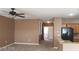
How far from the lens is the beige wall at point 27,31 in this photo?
1098 cm

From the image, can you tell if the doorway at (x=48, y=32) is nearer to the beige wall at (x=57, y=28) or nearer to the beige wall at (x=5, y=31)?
the beige wall at (x=5, y=31)

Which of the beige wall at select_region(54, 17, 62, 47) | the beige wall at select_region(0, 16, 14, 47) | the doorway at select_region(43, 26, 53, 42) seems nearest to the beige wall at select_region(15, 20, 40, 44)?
the beige wall at select_region(0, 16, 14, 47)

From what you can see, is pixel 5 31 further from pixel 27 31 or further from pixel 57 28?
pixel 57 28

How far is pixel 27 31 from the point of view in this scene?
36.5ft

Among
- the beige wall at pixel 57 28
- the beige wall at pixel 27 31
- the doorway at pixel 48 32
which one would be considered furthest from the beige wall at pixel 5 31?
the doorway at pixel 48 32

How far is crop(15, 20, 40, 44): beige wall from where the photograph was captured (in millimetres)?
10984

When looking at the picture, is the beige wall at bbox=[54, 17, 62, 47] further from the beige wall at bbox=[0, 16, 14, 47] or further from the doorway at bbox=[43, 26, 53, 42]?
the doorway at bbox=[43, 26, 53, 42]

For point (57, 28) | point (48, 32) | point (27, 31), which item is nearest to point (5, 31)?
point (27, 31)

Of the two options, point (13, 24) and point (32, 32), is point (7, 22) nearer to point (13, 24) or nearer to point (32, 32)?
point (13, 24)
